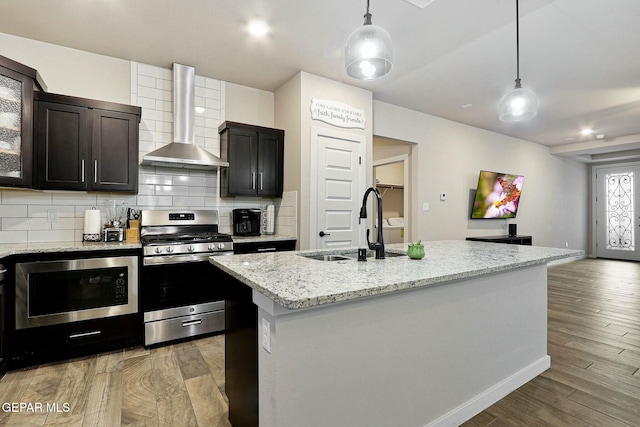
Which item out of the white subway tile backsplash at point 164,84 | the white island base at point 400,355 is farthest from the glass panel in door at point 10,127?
the white island base at point 400,355

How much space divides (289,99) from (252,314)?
9.71ft

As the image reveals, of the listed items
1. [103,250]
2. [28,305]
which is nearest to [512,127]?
[103,250]

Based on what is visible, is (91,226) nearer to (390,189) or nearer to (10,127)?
(10,127)

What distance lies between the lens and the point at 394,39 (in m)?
2.93

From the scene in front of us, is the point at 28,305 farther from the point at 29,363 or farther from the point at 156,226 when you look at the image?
the point at 156,226

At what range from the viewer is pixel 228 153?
359cm

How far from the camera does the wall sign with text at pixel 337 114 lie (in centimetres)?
367

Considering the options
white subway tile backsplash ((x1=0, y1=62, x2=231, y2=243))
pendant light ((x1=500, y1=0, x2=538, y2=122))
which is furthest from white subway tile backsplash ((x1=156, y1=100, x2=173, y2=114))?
pendant light ((x1=500, y1=0, x2=538, y2=122))

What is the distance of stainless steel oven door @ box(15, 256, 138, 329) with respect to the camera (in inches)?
97.2

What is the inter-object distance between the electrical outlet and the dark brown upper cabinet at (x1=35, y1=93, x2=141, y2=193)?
2442mm

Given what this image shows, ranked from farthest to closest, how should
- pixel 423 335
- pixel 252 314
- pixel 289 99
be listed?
pixel 289 99, pixel 423 335, pixel 252 314

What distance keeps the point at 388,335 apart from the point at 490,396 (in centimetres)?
102

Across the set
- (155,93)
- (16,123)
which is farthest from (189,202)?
(16,123)

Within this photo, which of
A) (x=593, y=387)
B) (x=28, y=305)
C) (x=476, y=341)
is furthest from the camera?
(x=28, y=305)
